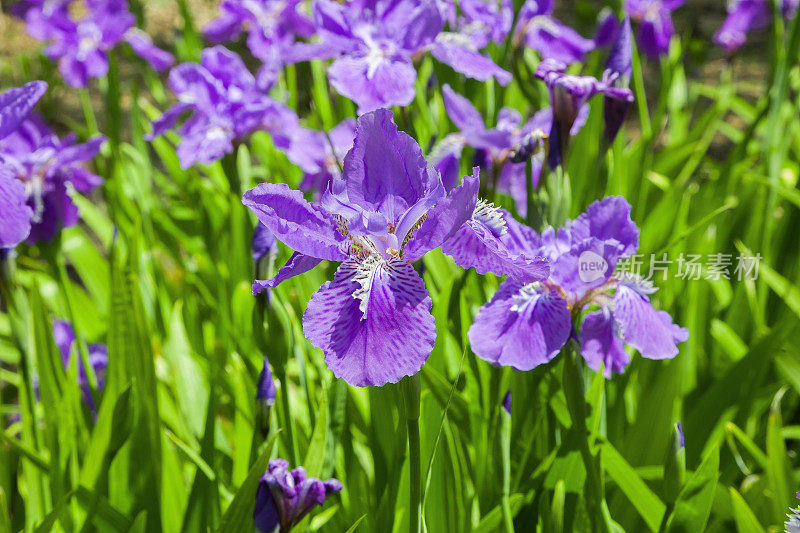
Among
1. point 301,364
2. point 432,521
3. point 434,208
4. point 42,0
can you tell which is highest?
point 434,208

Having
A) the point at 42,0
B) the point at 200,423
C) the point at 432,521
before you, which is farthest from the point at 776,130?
the point at 42,0

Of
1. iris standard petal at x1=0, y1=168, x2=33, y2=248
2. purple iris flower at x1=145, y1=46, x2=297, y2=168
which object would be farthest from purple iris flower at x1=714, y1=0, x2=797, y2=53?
iris standard petal at x1=0, y1=168, x2=33, y2=248

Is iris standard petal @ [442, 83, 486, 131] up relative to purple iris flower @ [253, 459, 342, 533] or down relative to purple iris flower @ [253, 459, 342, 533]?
up

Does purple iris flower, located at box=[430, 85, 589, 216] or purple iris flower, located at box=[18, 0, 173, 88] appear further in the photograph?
purple iris flower, located at box=[18, 0, 173, 88]

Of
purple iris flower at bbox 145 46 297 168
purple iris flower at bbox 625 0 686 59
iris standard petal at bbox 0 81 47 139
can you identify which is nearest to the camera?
iris standard petal at bbox 0 81 47 139

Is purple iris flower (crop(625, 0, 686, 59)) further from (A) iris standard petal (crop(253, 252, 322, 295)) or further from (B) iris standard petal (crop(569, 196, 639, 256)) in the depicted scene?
(A) iris standard petal (crop(253, 252, 322, 295))

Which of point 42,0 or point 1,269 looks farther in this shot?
point 42,0

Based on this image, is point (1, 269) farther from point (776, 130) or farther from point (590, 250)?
point (776, 130)

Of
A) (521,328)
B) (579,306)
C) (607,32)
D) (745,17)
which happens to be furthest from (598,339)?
(745,17)
